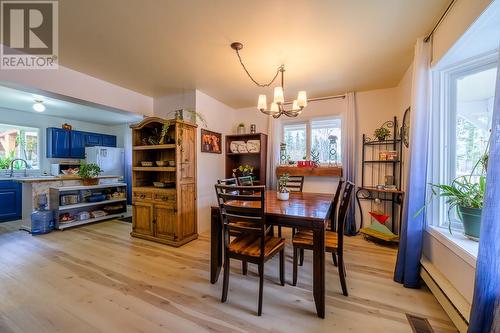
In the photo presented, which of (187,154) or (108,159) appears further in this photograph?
(108,159)

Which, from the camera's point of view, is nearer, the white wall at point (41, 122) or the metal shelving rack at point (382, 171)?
the metal shelving rack at point (382, 171)

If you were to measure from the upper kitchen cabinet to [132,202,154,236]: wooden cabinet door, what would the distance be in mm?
3521

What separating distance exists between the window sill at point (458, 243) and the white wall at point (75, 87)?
4.31m

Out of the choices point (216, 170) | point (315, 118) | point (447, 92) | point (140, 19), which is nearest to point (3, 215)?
point (216, 170)

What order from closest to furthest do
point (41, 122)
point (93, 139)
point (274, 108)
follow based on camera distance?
point (274, 108)
point (41, 122)
point (93, 139)

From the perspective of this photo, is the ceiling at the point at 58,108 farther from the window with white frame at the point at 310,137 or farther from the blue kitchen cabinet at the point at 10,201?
the window with white frame at the point at 310,137

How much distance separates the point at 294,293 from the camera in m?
1.94

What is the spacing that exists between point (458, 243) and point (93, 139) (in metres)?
7.40

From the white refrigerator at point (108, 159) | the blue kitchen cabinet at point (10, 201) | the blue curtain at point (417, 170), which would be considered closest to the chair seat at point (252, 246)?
the blue curtain at point (417, 170)

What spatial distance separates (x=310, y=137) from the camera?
4027 millimetres

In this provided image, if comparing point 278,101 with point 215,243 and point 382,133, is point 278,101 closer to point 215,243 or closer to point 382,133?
point 215,243

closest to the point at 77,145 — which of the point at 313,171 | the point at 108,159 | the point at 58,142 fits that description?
the point at 58,142

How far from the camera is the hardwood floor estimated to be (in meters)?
Result: 1.55

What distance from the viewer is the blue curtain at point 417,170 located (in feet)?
6.38
